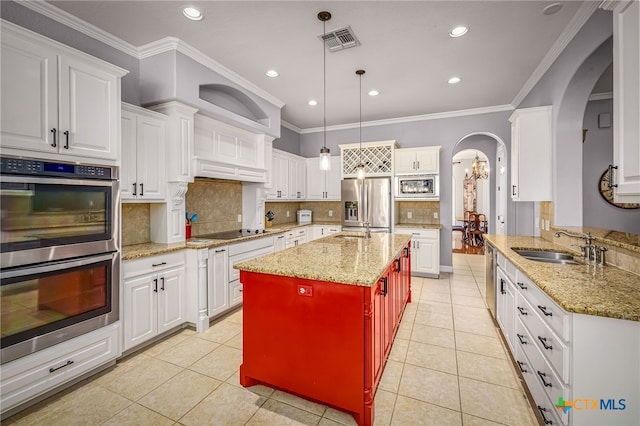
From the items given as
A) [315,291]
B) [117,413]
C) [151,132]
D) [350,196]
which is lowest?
[117,413]

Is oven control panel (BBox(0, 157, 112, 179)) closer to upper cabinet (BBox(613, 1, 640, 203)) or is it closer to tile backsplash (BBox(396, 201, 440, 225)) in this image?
upper cabinet (BBox(613, 1, 640, 203))

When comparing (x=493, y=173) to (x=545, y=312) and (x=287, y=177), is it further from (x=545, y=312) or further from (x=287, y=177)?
(x=545, y=312)

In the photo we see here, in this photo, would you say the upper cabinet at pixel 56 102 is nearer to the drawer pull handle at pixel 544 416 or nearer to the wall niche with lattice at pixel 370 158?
the drawer pull handle at pixel 544 416

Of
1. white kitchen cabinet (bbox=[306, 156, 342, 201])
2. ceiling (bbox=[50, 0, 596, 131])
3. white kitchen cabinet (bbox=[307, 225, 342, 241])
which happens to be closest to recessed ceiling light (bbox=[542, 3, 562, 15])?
ceiling (bbox=[50, 0, 596, 131])

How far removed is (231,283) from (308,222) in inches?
105

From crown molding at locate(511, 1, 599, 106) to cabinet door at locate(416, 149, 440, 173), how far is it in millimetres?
1502

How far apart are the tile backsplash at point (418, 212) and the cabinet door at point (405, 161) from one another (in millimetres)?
717

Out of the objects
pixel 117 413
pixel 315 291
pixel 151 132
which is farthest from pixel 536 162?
pixel 117 413

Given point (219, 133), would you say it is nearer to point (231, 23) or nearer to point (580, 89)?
point (231, 23)

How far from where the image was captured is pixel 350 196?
5.39m

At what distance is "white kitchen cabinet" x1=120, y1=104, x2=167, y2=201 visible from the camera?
265cm

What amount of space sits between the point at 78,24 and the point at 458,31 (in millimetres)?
3521

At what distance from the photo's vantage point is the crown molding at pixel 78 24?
229 cm

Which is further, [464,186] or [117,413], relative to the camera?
[464,186]
